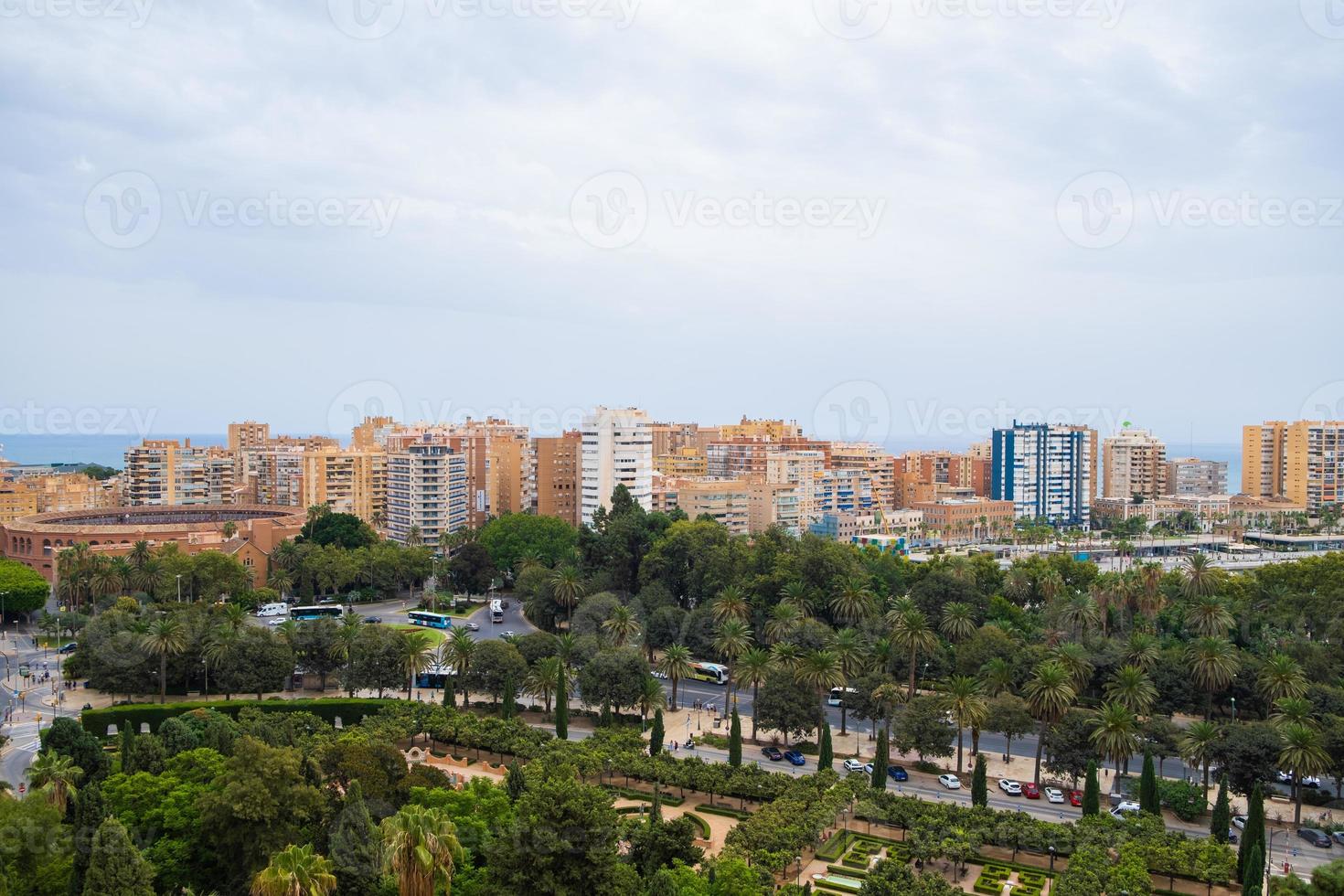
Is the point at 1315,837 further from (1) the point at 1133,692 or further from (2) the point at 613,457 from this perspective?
(2) the point at 613,457

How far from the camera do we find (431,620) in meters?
64.5

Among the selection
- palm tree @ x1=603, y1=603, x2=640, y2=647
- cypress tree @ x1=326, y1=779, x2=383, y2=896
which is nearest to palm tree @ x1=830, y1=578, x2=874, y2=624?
palm tree @ x1=603, y1=603, x2=640, y2=647

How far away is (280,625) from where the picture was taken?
47.9 m

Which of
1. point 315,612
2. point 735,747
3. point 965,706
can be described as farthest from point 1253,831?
point 315,612

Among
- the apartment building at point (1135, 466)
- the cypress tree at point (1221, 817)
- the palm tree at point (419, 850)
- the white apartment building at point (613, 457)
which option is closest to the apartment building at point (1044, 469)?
the apartment building at point (1135, 466)

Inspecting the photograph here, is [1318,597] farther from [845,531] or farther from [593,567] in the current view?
[845,531]

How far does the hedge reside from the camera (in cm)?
4131

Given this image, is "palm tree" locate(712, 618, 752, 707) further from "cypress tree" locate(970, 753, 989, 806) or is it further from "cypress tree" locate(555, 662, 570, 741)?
"cypress tree" locate(970, 753, 989, 806)

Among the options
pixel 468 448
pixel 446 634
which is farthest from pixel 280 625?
pixel 468 448

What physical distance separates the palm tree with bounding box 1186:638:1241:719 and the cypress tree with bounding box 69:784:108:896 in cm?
3897

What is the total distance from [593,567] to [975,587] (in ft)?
→ 79.6

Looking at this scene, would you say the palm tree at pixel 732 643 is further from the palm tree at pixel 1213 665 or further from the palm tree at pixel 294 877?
the palm tree at pixel 294 877

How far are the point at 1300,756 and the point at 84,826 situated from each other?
1411 inches

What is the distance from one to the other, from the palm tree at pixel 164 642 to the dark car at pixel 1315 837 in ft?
Answer: 142
